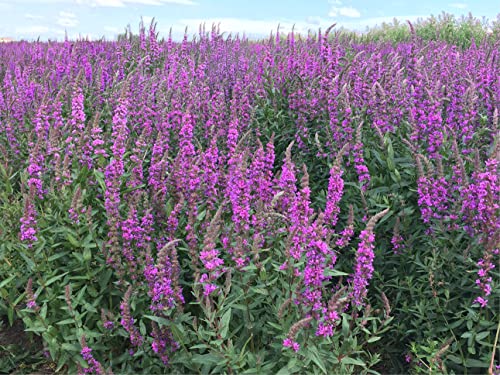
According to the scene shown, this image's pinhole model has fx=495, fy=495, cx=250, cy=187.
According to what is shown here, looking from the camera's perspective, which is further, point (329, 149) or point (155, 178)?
point (329, 149)

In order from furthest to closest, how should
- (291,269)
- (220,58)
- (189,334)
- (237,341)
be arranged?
(220,58) < (189,334) < (237,341) < (291,269)

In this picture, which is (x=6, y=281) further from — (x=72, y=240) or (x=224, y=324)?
(x=224, y=324)

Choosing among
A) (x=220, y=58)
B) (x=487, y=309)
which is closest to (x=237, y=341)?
(x=487, y=309)

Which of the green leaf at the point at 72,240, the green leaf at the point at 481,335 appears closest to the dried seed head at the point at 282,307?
the green leaf at the point at 481,335

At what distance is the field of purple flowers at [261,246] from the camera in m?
3.39

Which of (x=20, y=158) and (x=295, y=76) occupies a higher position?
(x=295, y=76)

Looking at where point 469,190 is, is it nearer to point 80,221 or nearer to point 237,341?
point 237,341

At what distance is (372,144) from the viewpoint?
17.1ft

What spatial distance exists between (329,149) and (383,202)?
3.14 feet

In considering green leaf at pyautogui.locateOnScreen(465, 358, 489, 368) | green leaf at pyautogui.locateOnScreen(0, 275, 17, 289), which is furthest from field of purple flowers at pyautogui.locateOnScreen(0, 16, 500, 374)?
green leaf at pyautogui.locateOnScreen(0, 275, 17, 289)

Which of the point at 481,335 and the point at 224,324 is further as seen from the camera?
the point at 481,335

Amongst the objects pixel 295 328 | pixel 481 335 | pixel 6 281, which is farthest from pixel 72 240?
pixel 481 335

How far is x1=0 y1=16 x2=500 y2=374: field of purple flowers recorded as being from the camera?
11.1 feet

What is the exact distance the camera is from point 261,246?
3.57 m
